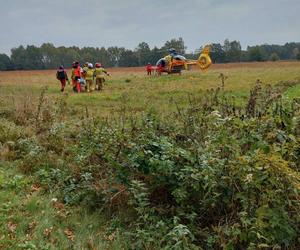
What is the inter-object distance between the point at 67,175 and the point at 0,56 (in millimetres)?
82277

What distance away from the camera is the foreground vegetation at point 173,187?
14.2ft

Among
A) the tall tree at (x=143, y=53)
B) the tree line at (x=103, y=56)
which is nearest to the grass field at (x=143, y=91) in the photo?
the tree line at (x=103, y=56)

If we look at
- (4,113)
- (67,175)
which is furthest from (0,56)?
(67,175)

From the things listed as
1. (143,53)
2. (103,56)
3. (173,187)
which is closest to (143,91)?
(173,187)

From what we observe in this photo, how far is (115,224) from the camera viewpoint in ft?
16.8

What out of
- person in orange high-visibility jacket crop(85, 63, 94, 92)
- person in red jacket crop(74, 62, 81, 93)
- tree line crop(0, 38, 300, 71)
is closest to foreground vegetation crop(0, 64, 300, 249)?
person in red jacket crop(74, 62, 81, 93)

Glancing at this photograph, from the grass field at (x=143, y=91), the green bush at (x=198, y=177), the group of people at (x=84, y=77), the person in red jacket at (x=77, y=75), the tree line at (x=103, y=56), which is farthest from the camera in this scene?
the tree line at (x=103, y=56)

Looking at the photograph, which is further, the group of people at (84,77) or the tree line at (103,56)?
the tree line at (103,56)

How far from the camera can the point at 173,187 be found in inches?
201

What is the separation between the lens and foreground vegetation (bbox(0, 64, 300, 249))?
14.2 feet

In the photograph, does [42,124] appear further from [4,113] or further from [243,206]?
[243,206]

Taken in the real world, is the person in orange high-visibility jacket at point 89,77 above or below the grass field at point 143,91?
above

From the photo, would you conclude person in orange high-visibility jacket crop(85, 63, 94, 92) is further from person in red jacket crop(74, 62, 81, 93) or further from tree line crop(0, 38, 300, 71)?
tree line crop(0, 38, 300, 71)

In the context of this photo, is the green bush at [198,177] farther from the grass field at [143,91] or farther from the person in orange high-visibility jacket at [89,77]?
the person in orange high-visibility jacket at [89,77]
